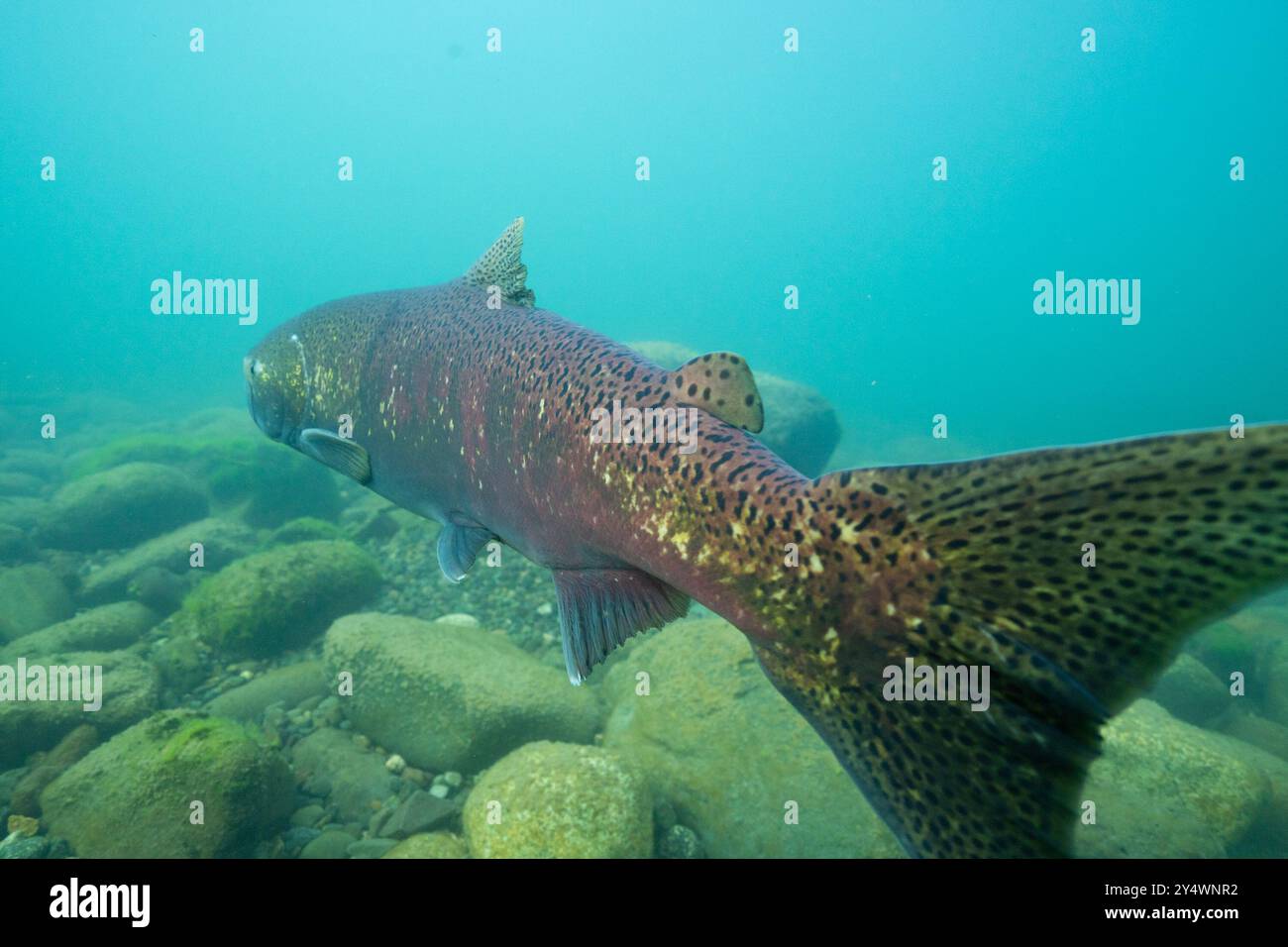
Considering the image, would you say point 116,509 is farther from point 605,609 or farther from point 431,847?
point 605,609

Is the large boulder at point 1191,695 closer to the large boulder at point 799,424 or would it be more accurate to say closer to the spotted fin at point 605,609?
the large boulder at point 799,424

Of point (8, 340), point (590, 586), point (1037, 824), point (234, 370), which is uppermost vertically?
point (8, 340)

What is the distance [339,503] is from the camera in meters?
12.8

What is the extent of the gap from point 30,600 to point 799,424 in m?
13.4

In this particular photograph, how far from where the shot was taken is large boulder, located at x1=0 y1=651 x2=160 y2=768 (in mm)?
5258

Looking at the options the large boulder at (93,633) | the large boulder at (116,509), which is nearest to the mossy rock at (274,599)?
the large boulder at (93,633)

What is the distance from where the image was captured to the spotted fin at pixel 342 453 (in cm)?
371

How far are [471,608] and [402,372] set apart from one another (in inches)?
198

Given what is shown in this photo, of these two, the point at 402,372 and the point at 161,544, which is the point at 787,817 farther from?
the point at 161,544

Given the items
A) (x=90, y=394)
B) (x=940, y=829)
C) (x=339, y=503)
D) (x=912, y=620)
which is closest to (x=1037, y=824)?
(x=940, y=829)

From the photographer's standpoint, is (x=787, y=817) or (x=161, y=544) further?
(x=161, y=544)

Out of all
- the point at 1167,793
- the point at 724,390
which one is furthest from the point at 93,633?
the point at 1167,793

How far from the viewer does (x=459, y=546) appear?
141 inches
